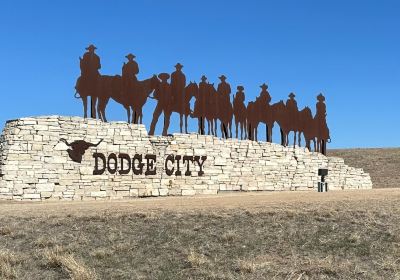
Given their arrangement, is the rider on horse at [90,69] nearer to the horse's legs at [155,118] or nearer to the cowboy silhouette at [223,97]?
the horse's legs at [155,118]

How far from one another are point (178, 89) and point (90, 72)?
5.01 meters

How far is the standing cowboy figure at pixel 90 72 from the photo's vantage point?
23859mm

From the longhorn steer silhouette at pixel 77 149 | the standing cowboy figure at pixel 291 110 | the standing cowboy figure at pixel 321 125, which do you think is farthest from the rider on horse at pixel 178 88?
the standing cowboy figure at pixel 321 125

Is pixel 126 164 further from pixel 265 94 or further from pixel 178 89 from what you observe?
pixel 265 94

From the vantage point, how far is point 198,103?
28.5 meters

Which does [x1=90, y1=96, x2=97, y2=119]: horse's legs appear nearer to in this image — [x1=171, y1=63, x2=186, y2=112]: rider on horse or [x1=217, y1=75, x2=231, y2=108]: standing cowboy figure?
[x1=171, y1=63, x2=186, y2=112]: rider on horse

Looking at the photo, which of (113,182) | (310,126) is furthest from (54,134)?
(310,126)

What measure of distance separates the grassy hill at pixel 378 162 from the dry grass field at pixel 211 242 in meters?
26.5

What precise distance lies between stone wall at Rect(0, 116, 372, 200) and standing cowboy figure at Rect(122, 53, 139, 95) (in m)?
1.79

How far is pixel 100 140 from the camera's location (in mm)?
23594

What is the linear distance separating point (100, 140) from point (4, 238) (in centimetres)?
1095

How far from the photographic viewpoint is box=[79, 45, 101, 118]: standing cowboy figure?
2386 cm

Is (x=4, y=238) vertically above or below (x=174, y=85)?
below

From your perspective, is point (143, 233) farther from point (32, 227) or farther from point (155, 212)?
point (32, 227)
